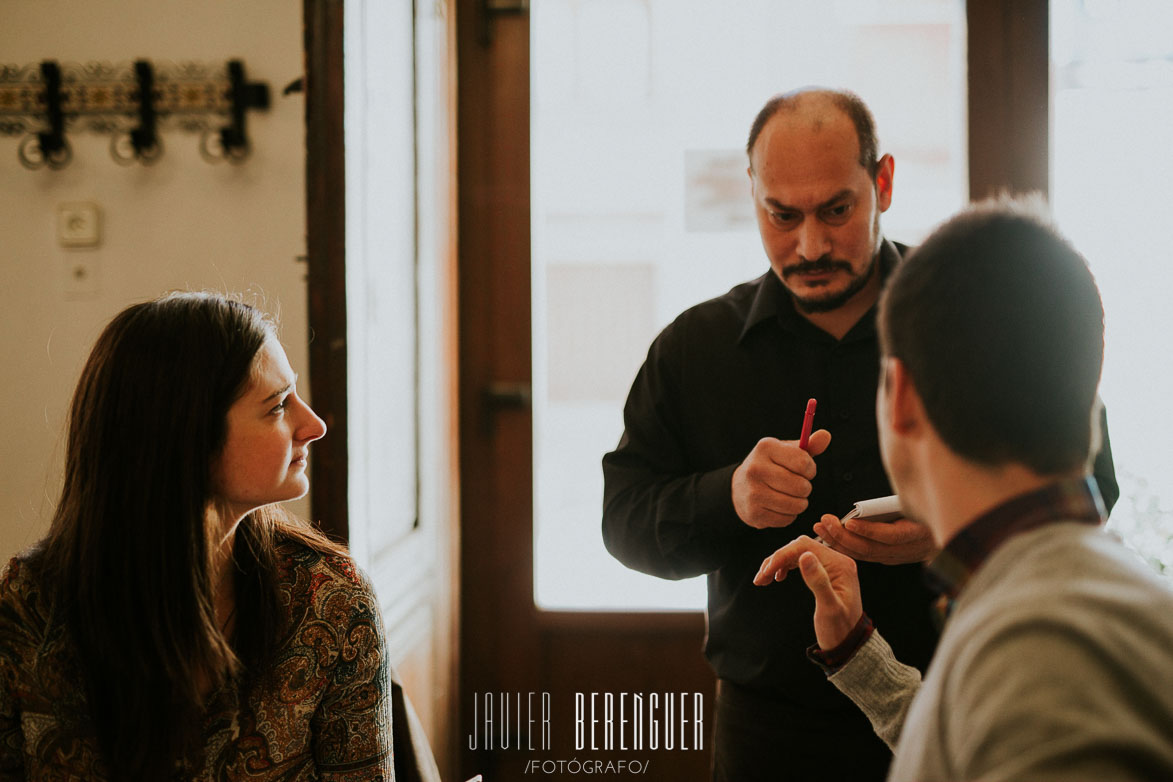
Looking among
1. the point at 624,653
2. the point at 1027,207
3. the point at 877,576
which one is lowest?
the point at 624,653

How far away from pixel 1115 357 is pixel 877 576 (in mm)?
1206

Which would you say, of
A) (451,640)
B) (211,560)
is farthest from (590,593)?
(211,560)

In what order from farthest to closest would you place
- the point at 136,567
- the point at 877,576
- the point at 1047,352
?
the point at 877,576
the point at 136,567
the point at 1047,352

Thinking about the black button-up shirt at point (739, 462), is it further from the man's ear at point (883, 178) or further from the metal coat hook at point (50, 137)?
the metal coat hook at point (50, 137)

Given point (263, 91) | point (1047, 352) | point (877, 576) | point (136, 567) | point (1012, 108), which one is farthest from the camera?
point (1012, 108)

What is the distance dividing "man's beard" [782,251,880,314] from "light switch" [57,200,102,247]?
143 centimetres

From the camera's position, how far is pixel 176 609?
112cm

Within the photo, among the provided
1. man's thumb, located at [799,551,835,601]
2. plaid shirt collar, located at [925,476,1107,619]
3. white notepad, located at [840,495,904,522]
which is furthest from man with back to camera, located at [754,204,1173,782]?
white notepad, located at [840,495,904,522]

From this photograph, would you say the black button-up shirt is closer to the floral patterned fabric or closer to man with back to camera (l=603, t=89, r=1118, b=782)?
man with back to camera (l=603, t=89, r=1118, b=782)

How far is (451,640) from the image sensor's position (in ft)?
7.61

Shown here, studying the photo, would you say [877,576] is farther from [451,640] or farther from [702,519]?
[451,640]

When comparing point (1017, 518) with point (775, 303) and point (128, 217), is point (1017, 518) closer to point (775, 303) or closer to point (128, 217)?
point (775, 303)

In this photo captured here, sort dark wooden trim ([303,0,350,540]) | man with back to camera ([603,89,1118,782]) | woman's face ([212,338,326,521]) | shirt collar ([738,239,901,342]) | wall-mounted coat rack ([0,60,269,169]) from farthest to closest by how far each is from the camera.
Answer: wall-mounted coat rack ([0,60,269,169])
dark wooden trim ([303,0,350,540])
shirt collar ([738,239,901,342])
man with back to camera ([603,89,1118,782])
woman's face ([212,338,326,521])

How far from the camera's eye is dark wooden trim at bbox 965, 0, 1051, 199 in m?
2.13
